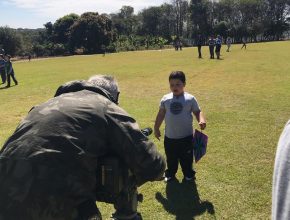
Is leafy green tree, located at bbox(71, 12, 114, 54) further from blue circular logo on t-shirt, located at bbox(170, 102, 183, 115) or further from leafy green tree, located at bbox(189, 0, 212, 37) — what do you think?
blue circular logo on t-shirt, located at bbox(170, 102, 183, 115)

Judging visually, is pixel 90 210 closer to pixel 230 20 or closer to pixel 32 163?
pixel 32 163

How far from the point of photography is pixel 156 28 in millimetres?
104875

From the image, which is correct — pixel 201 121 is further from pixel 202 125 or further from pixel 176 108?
pixel 176 108

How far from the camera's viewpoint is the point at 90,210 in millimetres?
2980

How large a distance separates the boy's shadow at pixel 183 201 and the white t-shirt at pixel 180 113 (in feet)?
2.68

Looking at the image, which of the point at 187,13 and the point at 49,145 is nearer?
the point at 49,145

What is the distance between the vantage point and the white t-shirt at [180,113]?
5926mm

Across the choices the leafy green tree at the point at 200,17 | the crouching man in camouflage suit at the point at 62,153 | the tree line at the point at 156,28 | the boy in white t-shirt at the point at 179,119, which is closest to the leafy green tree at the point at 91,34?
the tree line at the point at 156,28

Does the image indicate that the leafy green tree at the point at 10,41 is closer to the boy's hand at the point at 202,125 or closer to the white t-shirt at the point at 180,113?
the white t-shirt at the point at 180,113

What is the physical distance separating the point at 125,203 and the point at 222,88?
13.1 metres

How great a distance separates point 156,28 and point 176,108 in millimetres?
101284

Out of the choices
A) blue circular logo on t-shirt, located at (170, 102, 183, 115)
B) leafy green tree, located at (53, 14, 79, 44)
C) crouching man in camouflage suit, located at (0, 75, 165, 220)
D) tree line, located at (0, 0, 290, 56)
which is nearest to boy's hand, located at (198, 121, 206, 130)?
blue circular logo on t-shirt, located at (170, 102, 183, 115)

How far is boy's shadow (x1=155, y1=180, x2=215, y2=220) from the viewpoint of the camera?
5.40 metres

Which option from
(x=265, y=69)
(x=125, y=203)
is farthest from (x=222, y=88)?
(x=125, y=203)
